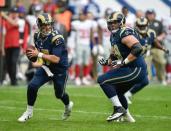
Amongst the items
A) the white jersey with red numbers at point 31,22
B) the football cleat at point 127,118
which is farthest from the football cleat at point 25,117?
the white jersey with red numbers at point 31,22

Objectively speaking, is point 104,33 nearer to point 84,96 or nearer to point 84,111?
point 84,96

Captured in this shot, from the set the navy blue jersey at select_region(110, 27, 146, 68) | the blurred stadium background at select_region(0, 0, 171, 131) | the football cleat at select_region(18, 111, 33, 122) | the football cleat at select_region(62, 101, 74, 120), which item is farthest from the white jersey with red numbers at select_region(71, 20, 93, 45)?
the football cleat at select_region(18, 111, 33, 122)

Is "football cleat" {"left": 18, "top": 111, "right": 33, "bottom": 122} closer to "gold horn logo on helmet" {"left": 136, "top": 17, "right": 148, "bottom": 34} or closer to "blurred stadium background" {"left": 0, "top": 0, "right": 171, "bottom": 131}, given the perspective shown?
"blurred stadium background" {"left": 0, "top": 0, "right": 171, "bottom": 131}

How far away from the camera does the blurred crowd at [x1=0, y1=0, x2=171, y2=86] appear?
19.4 metres

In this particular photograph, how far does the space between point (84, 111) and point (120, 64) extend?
92.3 inches

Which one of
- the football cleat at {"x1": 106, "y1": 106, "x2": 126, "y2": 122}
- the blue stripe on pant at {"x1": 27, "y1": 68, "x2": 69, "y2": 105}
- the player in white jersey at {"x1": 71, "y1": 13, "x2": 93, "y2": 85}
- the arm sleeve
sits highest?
the arm sleeve

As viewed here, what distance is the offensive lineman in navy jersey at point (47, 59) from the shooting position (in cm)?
1155

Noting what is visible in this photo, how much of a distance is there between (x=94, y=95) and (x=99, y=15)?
543 centimetres

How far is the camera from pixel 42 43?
11.7 m

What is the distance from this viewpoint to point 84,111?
44.5 ft

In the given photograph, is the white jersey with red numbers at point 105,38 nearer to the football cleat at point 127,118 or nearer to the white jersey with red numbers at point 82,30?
the white jersey with red numbers at point 82,30

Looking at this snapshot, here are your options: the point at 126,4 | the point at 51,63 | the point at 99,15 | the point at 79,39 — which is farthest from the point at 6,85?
the point at 51,63

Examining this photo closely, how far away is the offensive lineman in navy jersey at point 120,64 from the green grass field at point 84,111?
0.41m

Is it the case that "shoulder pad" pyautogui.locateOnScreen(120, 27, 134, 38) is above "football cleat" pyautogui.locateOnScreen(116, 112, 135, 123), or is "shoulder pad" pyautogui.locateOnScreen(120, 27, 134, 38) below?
above
